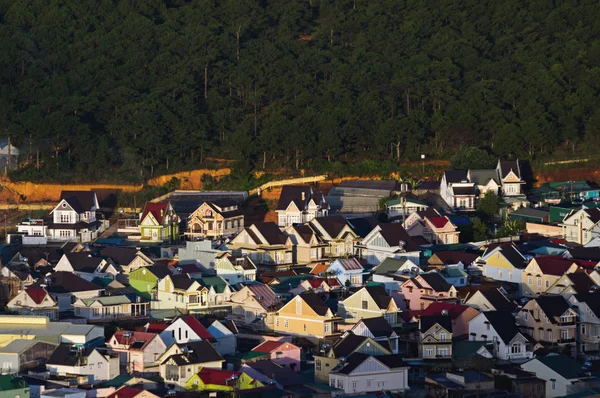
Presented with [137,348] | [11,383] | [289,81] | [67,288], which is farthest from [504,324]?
[289,81]

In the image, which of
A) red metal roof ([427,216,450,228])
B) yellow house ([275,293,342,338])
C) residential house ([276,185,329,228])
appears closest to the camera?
yellow house ([275,293,342,338])

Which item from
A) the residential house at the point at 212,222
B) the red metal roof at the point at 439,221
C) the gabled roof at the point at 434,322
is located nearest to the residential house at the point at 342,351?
the gabled roof at the point at 434,322

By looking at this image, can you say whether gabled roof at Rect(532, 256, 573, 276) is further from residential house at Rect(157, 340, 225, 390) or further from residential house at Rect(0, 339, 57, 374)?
residential house at Rect(0, 339, 57, 374)

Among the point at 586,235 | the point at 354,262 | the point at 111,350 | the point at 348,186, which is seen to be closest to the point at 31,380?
the point at 111,350

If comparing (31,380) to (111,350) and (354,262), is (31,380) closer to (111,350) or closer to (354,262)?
(111,350)

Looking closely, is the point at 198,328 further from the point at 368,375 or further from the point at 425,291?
the point at 425,291

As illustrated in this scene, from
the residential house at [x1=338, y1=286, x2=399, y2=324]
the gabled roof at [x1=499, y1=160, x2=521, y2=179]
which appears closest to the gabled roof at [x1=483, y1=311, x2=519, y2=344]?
the residential house at [x1=338, y1=286, x2=399, y2=324]
